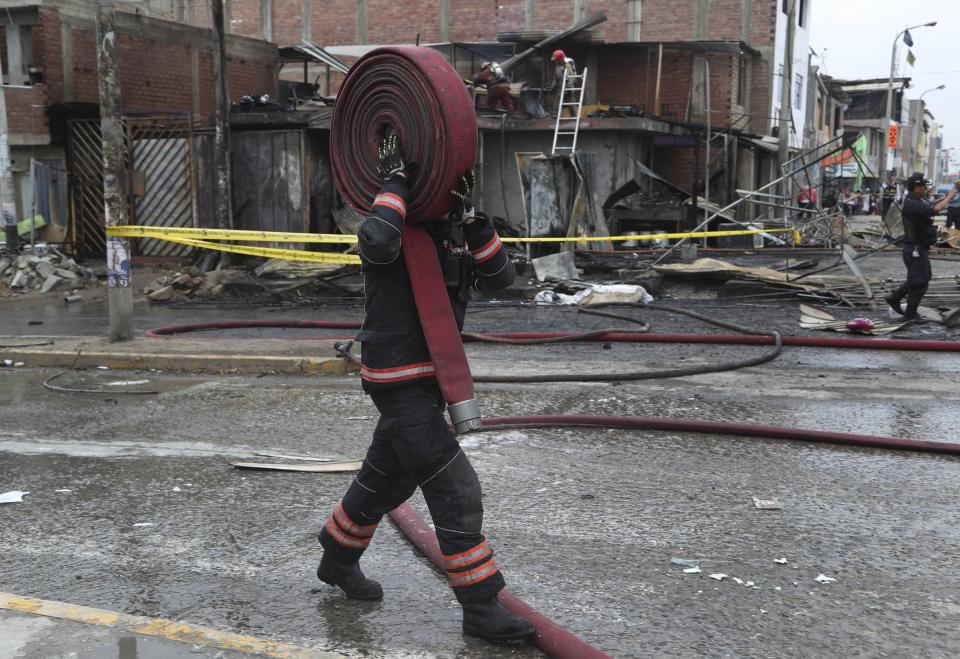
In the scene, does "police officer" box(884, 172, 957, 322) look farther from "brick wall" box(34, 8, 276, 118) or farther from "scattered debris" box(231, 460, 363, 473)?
"brick wall" box(34, 8, 276, 118)

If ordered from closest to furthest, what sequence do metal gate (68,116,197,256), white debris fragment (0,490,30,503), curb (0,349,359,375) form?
1. white debris fragment (0,490,30,503)
2. curb (0,349,359,375)
3. metal gate (68,116,197,256)

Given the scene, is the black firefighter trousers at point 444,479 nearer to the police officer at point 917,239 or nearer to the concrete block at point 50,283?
the police officer at point 917,239

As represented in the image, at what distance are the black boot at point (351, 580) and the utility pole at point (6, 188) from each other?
1550 centimetres

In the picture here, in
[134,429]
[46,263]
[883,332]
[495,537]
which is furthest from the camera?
[46,263]

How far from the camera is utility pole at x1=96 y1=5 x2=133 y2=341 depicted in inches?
383

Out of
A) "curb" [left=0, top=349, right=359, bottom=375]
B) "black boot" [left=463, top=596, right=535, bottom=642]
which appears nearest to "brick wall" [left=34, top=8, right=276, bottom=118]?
"curb" [left=0, top=349, right=359, bottom=375]

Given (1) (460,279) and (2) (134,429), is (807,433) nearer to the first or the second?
(1) (460,279)

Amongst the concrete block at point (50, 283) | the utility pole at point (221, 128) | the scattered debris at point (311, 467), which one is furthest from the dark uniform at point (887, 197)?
A: the scattered debris at point (311, 467)

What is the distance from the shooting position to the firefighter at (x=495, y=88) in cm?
2361

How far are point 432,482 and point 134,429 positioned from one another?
4.04 metres

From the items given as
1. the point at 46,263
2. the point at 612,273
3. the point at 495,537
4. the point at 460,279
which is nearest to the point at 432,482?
the point at 460,279

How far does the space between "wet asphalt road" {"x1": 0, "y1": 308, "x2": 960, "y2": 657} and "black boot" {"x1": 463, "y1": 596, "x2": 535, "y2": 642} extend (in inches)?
2.2

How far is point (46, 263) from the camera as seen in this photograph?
1794 centimetres

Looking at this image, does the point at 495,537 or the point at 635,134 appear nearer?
the point at 495,537
